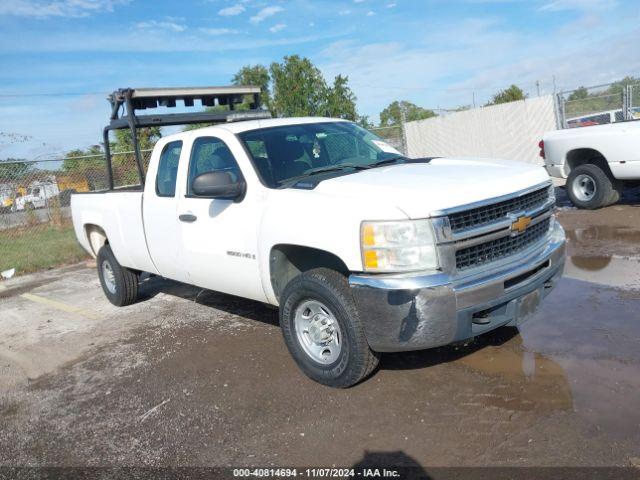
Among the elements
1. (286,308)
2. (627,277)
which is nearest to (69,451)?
(286,308)

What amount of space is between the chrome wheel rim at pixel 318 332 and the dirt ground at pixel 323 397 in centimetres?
26

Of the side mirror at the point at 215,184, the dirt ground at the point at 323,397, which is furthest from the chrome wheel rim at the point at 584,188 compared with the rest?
the side mirror at the point at 215,184

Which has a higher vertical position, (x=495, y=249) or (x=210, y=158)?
(x=210, y=158)

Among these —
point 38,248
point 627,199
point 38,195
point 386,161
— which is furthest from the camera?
point 38,195

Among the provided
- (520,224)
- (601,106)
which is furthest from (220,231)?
(601,106)

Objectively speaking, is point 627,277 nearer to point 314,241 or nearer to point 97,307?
point 314,241

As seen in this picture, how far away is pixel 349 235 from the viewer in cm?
353

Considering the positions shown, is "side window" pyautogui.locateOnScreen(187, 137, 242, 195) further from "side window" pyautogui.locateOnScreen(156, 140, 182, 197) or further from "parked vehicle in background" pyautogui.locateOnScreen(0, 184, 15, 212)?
"parked vehicle in background" pyautogui.locateOnScreen(0, 184, 15, 212)

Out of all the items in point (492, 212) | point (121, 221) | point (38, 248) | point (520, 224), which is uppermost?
point (121, 221)

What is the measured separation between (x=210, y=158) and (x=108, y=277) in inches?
119

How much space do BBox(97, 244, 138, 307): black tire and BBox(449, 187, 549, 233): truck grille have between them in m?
4.62

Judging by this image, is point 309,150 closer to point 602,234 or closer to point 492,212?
point 492,212

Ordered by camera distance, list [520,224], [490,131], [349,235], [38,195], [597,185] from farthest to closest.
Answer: [490,131] → [38,195] → [597,185] → [520,224] → [349,235]

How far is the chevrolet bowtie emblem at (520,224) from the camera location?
3.75 m
